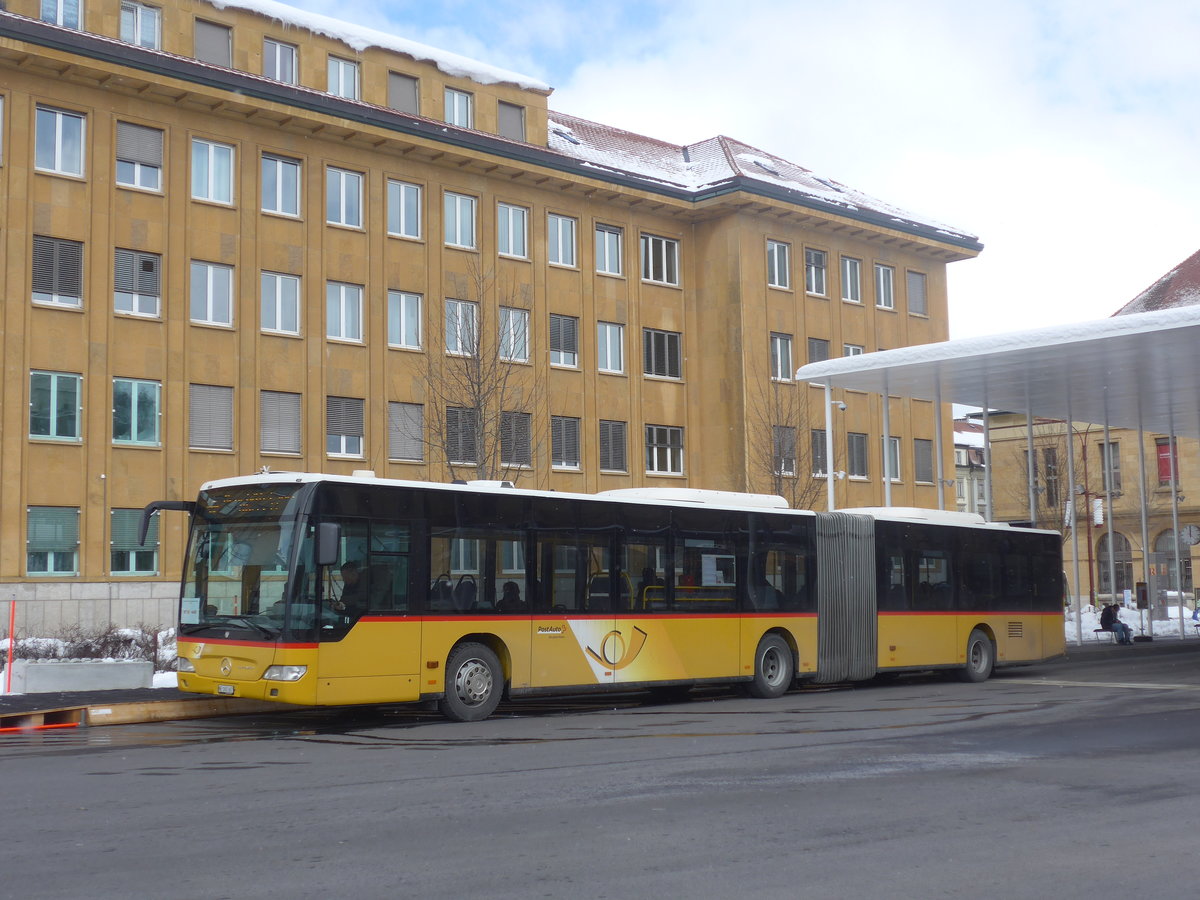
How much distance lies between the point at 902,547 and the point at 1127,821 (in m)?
13.6

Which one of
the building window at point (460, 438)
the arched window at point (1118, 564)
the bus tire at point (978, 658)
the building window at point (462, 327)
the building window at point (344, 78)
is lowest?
the bus tire at point (978, 658)

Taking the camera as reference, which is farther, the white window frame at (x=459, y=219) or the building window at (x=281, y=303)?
the white window frame at (x=459, y=219)

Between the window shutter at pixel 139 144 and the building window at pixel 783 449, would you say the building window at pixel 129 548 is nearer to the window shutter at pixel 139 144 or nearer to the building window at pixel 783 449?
the window shutter at pixel 139 144

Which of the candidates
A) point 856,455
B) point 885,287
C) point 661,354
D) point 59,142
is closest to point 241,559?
point 59,142

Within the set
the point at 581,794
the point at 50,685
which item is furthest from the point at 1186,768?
the point at 50,685

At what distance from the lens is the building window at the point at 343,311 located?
36656mm

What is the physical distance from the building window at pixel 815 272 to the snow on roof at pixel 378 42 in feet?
35.2

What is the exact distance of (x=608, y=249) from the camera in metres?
43.1

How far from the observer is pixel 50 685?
18688mm

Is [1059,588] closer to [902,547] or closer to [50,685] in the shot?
[902,547]

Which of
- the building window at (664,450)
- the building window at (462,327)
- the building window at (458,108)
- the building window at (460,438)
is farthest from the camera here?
the building window at (664,450)

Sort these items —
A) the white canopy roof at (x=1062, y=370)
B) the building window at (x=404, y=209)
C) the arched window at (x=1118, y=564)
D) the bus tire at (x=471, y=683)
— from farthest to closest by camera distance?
the arched window at (x=1118, y=564) < the building window at (x=404, y=209) < the white canopy roof at (x=1062, y=370) < the bus tire at (x=471, y=683)

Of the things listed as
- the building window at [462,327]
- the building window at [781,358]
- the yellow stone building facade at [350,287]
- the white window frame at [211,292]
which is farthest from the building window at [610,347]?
the white window frame at [211,292]

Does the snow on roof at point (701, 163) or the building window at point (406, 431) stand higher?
the snow on roof at point (701, 163)
